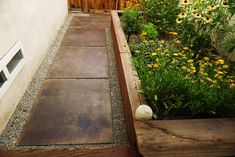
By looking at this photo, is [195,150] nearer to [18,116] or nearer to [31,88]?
[18,116]

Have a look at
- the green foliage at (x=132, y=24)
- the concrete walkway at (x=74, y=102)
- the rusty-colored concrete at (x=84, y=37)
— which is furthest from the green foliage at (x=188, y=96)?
the rusty-colored concrete at (x=84, y=37)

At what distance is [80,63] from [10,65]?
1.05 metres

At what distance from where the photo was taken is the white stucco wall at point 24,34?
1767 millimetres

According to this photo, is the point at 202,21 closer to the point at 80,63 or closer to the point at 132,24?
the point at 132,24

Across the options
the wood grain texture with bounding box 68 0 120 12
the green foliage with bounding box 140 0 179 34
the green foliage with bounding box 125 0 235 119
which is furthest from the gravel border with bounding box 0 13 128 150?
the wood grain texture with bounding box 68 0 120 12

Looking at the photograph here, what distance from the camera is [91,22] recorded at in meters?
4.57

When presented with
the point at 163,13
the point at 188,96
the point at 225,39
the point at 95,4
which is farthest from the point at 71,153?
the point at 95,4

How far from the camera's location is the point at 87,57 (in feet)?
9.91

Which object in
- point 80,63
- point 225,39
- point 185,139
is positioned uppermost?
point 225,39

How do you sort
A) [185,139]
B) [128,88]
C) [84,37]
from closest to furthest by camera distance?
1. [185,139]
2. [128,88]
3. [84,37]

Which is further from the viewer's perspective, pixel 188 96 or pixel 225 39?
pixel 225 39

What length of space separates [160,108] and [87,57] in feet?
5.80

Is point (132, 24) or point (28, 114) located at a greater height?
point (132, 24)

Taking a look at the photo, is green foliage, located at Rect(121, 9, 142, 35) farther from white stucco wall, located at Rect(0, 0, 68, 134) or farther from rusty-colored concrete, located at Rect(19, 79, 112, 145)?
white stucco wall, located at Rect(0, 0, 68, 134)
